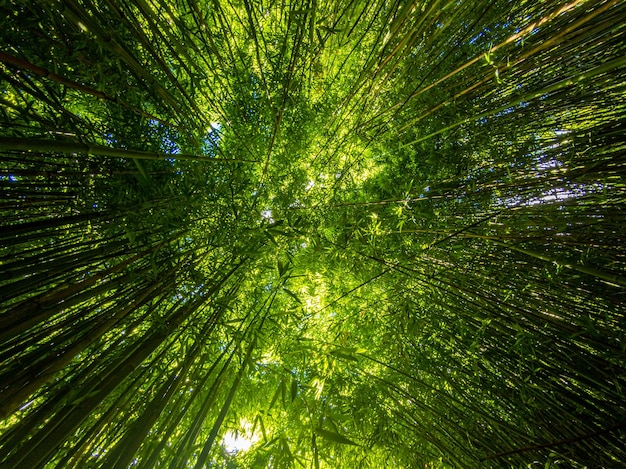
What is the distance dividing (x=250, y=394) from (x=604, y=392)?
7.03 ft

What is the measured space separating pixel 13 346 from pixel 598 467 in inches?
113

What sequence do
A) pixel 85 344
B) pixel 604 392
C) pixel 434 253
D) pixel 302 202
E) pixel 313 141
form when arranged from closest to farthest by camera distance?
pixel 85 344 → pixel 604 392 → pixel 434 253 → pixel 302 202 → pixel 313 141

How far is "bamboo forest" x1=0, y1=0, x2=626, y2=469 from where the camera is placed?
1299 millimetres

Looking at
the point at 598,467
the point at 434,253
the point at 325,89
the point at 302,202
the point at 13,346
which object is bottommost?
the point at 598,467

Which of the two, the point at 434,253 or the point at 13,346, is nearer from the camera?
the point at 13,346

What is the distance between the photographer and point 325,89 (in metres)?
3.13

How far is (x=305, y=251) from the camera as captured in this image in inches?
111

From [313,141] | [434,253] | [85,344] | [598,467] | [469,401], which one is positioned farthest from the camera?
[313,141]

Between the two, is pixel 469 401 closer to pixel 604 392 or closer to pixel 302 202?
pixel 604 392

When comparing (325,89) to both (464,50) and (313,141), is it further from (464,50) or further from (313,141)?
(464,50)

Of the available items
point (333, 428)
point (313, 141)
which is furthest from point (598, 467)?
point (313, 141)

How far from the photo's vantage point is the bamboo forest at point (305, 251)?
4.26ft

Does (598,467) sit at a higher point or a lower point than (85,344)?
lower

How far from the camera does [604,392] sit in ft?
5.11
